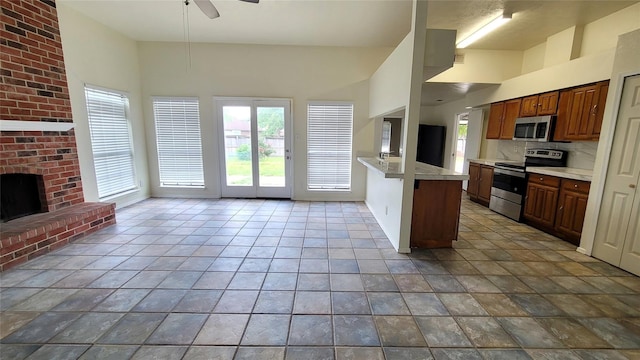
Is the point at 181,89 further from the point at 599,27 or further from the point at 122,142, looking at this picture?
the point at 599,27

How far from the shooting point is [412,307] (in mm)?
2096

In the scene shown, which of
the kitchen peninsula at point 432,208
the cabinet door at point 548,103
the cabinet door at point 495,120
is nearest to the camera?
the kitchen peninsula at point 432,208

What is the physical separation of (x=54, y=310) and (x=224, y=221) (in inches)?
86.3

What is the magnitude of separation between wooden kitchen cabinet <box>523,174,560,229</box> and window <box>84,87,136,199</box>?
273 inches

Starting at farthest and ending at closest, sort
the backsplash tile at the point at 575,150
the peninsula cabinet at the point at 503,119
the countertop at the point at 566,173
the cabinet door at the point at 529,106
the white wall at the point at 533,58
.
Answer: the peninsula cabinet at the point at 503,119
the white wall at the point at 533,58
the cabinet door at the point at 529,106
the backsplash tile at the point at 575,150
the countertop at the point at 566,173

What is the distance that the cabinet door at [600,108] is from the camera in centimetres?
324

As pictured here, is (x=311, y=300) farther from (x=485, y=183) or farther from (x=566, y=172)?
(x=485, y=183)

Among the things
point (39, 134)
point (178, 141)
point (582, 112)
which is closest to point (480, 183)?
point (582, 112)

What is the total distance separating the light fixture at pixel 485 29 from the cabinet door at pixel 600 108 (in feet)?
4.93

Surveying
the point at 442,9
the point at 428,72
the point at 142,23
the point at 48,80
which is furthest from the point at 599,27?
the point at 48,80

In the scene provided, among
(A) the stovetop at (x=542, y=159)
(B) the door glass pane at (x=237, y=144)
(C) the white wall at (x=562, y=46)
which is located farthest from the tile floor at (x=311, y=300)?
(C) the white wall at (x=562, y=46)

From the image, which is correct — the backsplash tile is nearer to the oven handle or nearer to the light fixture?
the oven handle

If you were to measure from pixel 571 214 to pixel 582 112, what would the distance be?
1425 millimetres

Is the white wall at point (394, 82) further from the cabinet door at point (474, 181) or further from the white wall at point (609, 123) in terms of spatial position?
the cabinet door at point (474, 181)
